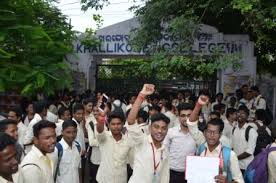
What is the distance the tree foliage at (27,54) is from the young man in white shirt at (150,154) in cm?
311

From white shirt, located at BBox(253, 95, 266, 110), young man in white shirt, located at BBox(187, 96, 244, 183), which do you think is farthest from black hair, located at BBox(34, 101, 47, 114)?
white shirt, located at BBox(253, 95, 266, 110)

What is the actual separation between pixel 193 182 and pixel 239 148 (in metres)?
2.69

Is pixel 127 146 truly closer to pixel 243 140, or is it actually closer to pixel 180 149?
pixel 180 149

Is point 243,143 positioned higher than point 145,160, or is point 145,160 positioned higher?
point 145,160

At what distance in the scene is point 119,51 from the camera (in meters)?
13.2

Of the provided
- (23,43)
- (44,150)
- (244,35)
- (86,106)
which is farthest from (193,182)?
(244,35)

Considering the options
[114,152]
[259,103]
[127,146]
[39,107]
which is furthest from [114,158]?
[259,103]

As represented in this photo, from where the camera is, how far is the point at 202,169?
4418 millimetres

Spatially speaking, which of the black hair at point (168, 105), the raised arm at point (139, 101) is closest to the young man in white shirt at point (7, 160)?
the raised arm at point (139, 101)

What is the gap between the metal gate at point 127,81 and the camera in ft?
47.8

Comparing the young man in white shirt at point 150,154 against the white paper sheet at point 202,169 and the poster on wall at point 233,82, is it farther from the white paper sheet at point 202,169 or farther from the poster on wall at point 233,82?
the poster on wall at point 233,82

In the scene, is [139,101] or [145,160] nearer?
[139,101]

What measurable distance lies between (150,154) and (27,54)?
157 inches

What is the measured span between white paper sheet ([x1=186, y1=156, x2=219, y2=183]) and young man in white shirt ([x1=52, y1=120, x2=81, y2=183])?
4.57 ft
